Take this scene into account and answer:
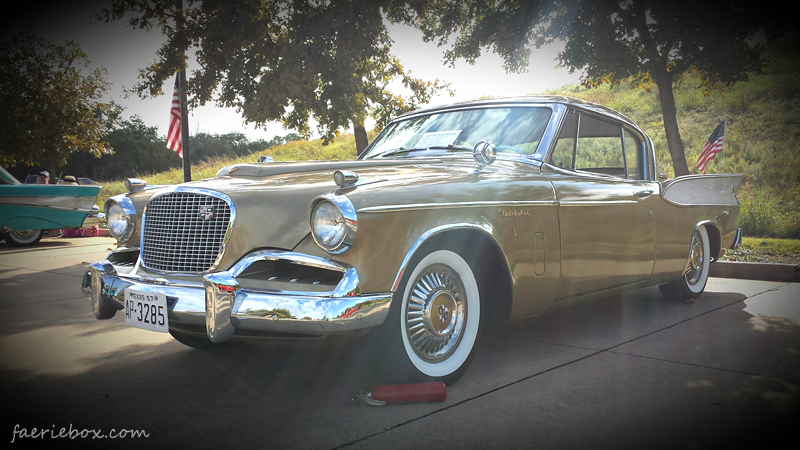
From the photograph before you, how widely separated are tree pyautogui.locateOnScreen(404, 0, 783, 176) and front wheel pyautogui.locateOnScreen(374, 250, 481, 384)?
10132 mm

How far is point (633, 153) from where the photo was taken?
15.7ft

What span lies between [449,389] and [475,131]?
1771 mm

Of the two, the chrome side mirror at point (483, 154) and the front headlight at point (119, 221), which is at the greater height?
the chrome side mirror at point (483, 154)

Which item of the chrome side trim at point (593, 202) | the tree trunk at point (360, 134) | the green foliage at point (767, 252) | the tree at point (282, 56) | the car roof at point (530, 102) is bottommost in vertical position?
the green foliage at point (767, 252)

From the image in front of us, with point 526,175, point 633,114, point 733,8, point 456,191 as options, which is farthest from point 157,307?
point 633,114

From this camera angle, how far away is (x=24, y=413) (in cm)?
272

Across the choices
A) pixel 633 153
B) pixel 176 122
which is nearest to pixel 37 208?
pixel 176 122

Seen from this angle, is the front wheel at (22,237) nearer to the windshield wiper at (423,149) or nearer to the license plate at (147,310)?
the windshield wiper at (423,149)

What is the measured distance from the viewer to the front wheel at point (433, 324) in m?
2.75

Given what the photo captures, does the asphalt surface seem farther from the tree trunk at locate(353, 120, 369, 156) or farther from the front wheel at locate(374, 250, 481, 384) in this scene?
the tree trunk at locate(353, 120, 369, 156)

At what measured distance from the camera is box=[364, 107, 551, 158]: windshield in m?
3.87

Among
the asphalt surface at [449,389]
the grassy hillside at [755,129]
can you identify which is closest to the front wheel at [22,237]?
the asphalt surface at [449,389]

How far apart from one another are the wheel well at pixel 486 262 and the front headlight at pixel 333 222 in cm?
49

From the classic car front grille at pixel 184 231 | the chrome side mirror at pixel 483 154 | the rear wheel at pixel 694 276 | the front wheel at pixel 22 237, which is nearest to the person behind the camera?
the classic car front grille at pixel 184 231
